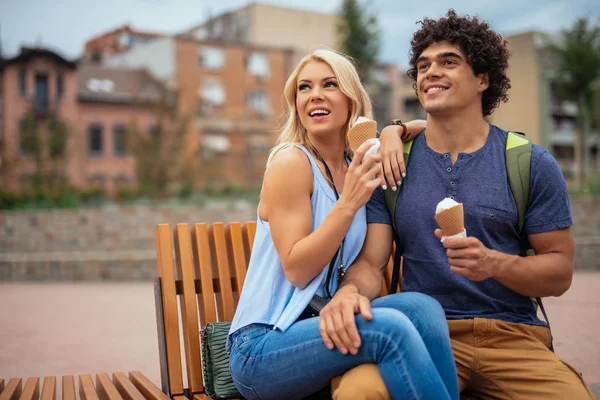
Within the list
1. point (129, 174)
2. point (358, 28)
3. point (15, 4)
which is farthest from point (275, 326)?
point (129, 174)

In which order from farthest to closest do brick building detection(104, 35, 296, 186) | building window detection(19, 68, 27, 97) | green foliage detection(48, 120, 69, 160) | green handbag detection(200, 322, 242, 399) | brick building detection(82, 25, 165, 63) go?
1. brick building detection(82, 25, 165, 63)
2. brick building detection(104, 35, 296, 186)
3. building window detection(19, 68, 27, 97)
4. green foliage detection(48, 120, 69, 160)
5. green handbag detection(200, 322, 242, 399)

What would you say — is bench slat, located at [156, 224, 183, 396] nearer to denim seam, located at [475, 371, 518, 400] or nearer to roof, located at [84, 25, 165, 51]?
denim seam, located at [475, 371, 518, 400]

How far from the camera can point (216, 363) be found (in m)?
3.06

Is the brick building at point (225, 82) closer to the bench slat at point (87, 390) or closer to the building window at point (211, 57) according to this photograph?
the building window at point (211, 57)

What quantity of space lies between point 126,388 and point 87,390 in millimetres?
180

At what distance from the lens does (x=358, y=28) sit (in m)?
32.3

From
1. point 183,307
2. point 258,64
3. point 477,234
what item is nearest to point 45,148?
point 258,64

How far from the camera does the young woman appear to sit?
241cm

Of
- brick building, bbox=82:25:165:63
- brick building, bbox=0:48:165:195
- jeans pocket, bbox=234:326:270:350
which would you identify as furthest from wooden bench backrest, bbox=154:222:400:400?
brick building, bbox=82:25:165:63

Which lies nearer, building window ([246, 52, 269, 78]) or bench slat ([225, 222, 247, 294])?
bench slat ([225, 222, 247, 294])

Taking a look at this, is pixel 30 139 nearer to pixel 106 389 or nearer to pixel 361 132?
pixel 106 389

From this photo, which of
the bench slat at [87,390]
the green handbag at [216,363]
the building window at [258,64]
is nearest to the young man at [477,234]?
the green handbag at [216,363]

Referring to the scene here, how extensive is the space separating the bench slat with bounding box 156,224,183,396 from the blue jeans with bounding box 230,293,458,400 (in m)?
0.69

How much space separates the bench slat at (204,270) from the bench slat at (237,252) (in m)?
0.13
